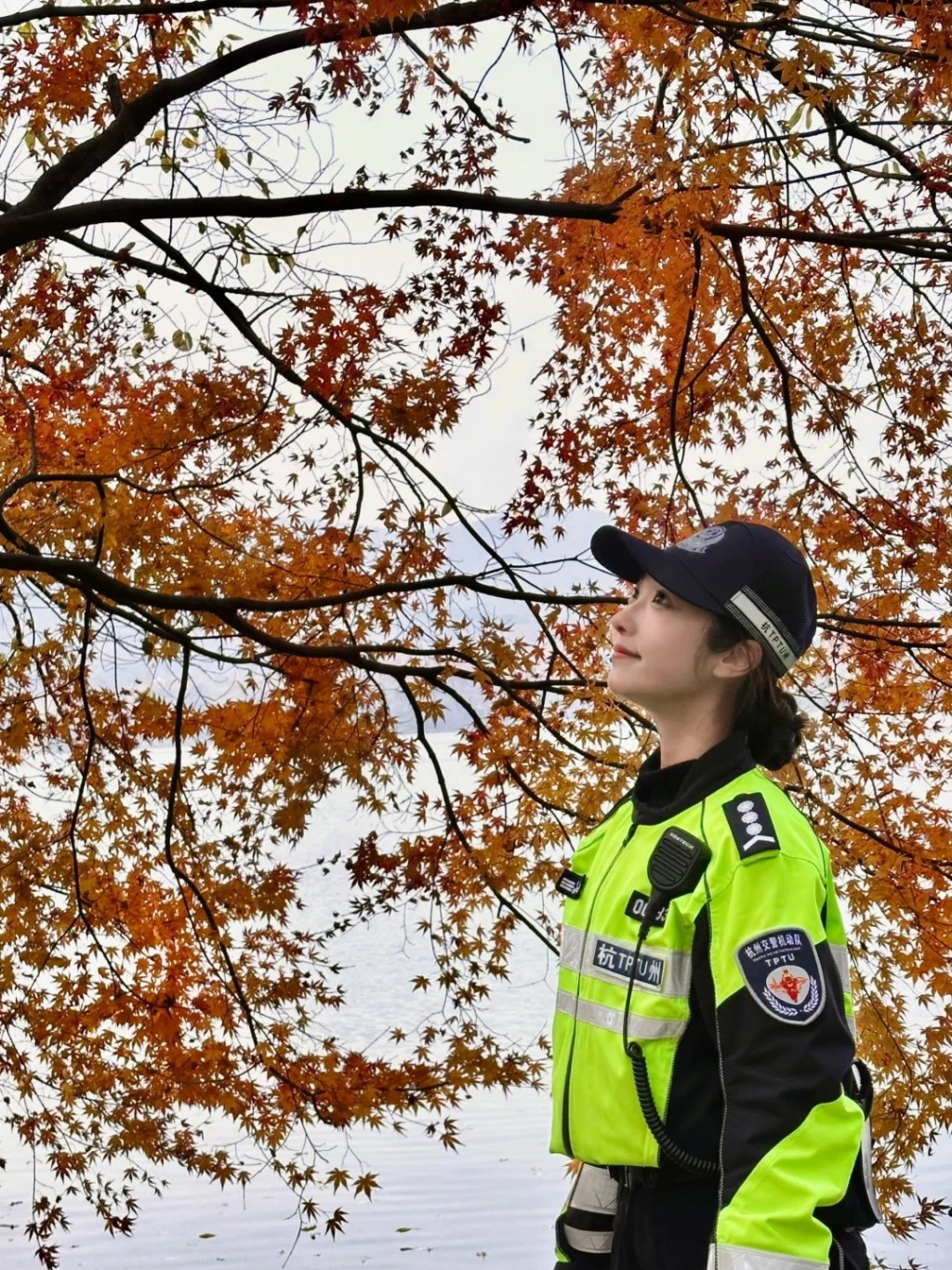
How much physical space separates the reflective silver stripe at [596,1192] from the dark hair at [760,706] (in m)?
0.74

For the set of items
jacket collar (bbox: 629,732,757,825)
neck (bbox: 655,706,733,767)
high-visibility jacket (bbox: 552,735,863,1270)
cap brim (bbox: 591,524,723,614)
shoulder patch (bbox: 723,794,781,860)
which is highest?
cap brim (bbox: 591,524,723,614)

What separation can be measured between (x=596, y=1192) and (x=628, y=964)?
42 centimetres

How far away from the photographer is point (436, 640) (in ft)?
19.1

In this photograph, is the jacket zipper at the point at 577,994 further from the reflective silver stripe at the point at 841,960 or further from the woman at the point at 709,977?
the reflective silver stripe at the point at 841,960

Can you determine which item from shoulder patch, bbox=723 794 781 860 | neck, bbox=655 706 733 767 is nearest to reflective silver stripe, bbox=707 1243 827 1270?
shoulder patch, bbox=723 794 781 860

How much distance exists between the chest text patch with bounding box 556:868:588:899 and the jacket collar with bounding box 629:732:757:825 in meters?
0.16

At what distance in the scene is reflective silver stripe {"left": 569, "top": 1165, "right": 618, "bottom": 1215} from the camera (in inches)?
81.4

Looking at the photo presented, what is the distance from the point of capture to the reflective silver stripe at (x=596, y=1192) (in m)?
2.07

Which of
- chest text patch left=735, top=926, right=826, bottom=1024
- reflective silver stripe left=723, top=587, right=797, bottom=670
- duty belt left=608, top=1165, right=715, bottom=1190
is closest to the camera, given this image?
chest text patch left=735, top=926, right=826, bottom=1024

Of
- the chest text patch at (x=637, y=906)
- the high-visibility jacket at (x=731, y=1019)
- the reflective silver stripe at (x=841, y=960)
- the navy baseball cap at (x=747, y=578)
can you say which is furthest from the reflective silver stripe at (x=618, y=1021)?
the navy baseball cap at (x=747, y=578)

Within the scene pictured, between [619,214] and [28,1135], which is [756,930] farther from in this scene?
[28,1135]

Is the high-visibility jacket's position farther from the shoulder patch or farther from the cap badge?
the cap badge

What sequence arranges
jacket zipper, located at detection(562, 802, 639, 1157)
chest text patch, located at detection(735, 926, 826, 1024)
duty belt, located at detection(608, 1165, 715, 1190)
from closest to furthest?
chest text patch, located at detection(735, 926, 826, 1024) < duty belt, located at detection(608, 1165, 715, 1190) < jacket zipper, located at detection(562, 802, 639, 1157)

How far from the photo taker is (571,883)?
2250mm
